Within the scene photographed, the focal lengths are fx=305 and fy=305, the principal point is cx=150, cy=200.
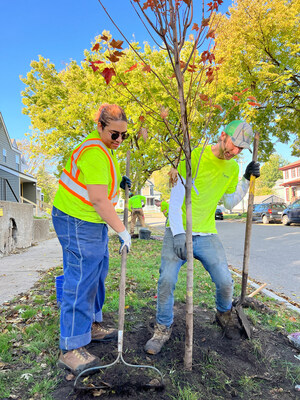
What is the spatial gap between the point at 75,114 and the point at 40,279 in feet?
37.7

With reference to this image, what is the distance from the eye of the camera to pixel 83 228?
239 cm

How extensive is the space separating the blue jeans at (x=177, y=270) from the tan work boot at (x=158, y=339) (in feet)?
0.15

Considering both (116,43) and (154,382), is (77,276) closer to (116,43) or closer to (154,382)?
(154,382)

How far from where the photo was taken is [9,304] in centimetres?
413

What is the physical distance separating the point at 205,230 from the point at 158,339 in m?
1.04

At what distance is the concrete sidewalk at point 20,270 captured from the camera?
494 cm

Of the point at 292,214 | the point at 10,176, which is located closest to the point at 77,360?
the point at 292,214

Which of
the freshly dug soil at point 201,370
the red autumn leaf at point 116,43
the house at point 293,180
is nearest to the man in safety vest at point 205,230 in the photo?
the freshly dug soil at point 201,370

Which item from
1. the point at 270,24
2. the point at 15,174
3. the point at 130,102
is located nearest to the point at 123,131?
the point at 130,102

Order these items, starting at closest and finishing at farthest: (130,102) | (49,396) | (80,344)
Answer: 1. (49,396)
2. (80,344)
3. (130,102)

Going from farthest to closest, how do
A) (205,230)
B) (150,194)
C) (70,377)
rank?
1. (150,194)
2. (205,230)
3. (70,377)

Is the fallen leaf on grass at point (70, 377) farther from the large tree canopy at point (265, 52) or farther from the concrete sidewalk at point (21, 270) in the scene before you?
the large tree canopy at point (265, 52)

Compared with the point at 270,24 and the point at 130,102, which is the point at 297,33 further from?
the point at 130,102

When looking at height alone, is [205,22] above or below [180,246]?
above
